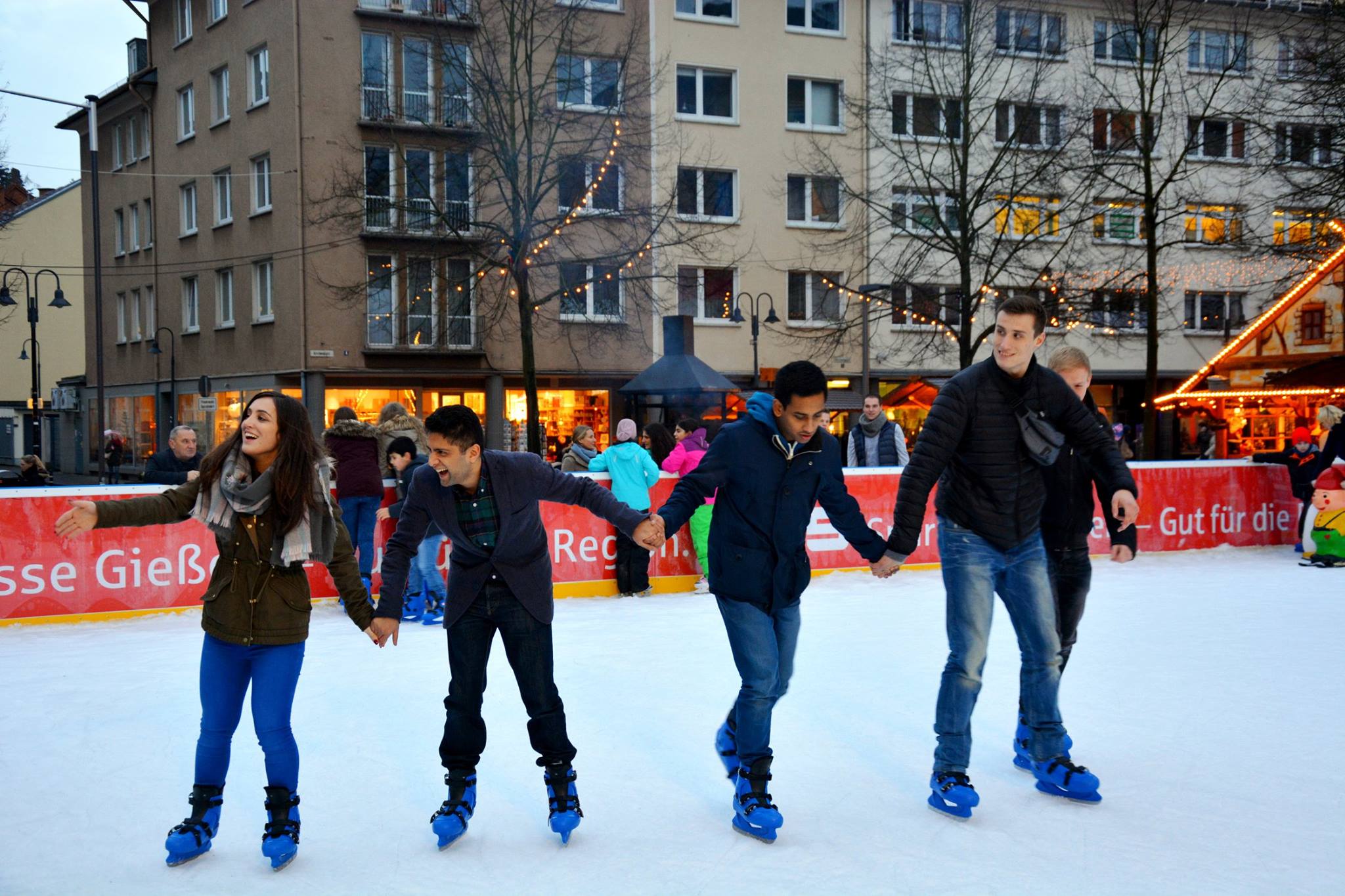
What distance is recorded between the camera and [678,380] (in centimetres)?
1612

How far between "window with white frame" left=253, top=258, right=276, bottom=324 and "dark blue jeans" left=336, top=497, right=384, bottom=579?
2062 cm

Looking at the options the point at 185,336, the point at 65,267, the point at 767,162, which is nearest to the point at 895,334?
the point at 767,162

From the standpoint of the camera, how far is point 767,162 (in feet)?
101

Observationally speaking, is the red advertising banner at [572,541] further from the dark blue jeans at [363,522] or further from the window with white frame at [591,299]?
the window with white frame at [591,299]

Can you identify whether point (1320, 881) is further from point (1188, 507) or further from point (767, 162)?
point (767, 162)

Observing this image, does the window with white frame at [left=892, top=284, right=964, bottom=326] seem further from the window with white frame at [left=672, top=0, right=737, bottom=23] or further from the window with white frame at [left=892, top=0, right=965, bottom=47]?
the window with white frame at [left=672, top=0, right=737, bottom=23]

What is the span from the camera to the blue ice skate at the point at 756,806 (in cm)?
420

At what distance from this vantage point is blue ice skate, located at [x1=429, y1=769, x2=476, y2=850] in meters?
4.14

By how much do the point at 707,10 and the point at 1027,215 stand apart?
31.7 ft

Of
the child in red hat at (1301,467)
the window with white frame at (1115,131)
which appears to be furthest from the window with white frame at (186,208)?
the child in red hat at (1301,467)

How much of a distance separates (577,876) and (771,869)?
2.09 ft

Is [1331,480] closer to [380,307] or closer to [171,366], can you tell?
[380,307]

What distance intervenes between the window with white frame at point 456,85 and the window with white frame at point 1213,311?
2144cm

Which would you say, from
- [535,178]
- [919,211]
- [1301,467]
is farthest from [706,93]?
[1301,467]
